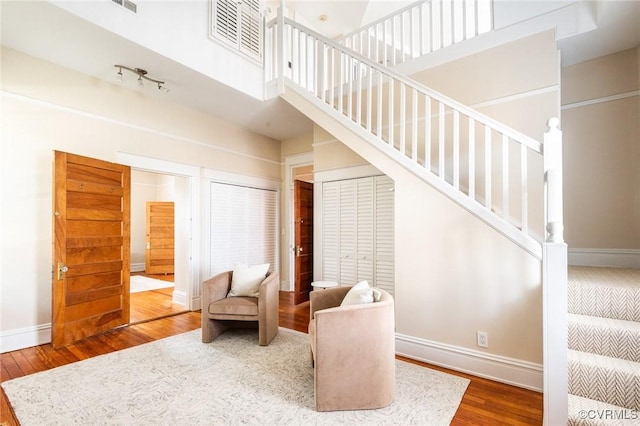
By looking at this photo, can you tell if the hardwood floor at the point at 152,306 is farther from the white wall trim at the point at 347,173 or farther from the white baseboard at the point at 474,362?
the white baseboard at the point at 474,362

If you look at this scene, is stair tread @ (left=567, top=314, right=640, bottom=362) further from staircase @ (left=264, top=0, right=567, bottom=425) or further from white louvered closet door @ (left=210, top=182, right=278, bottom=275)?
white louvered closet door @ (left=210, top=182, right=278, bottom=275)

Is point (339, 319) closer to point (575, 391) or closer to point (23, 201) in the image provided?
point (575, 391)

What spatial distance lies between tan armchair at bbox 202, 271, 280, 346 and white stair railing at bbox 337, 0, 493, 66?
3.30 metres

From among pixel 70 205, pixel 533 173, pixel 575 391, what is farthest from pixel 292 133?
pixel 575 391

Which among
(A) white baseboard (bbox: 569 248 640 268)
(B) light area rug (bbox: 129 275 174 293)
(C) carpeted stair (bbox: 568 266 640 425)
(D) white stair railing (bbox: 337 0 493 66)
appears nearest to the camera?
(C) carpeted stair (bbox: 568 266 640 425)

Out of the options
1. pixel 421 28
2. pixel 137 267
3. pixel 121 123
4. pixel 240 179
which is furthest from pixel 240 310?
pixel 137 267

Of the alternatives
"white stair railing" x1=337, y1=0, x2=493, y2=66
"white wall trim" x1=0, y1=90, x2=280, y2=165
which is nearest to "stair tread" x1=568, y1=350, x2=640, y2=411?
"white stair railing" x1=337, y1=0, x2=493, y2=66

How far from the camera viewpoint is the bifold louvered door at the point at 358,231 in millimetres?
4043

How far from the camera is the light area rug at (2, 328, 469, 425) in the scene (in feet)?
6.50

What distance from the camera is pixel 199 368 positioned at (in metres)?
2.66

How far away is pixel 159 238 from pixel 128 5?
20.2 ft

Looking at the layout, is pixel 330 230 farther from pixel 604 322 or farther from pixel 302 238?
pixel 604 322

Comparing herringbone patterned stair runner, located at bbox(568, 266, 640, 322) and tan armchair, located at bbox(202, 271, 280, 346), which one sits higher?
herringbone patterned stair runner, located at bbox(568, 266, 640, 322)

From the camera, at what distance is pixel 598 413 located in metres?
1.75
